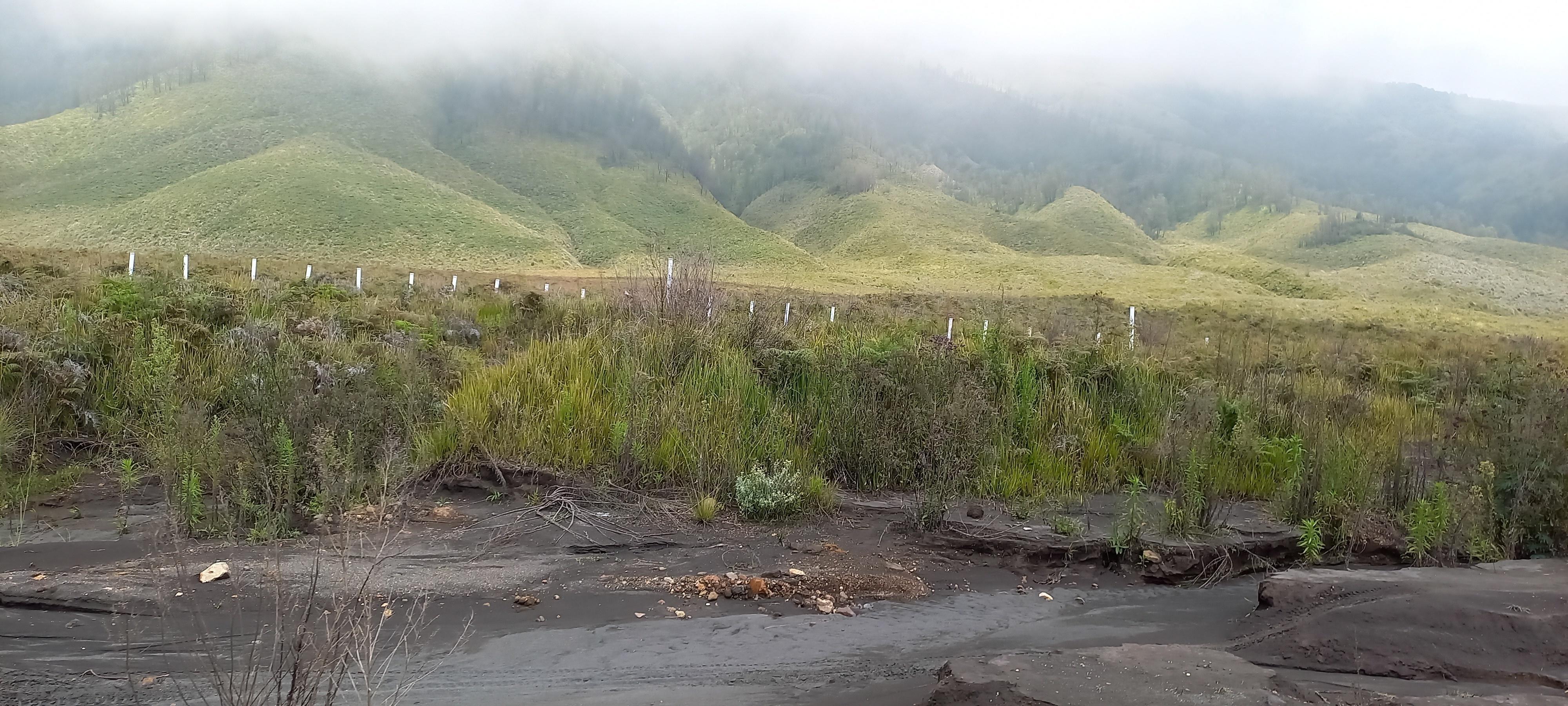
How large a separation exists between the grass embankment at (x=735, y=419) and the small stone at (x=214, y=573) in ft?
1.49

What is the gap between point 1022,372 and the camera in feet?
29.0

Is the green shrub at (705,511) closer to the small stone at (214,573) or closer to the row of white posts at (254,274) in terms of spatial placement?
the small stone at (214,573)

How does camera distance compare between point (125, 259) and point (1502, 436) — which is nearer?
point (1502, 436)

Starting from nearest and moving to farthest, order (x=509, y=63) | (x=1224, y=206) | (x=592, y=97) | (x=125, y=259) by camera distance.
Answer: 1. (x=125, y=259)
2. (x=592, y=97)
3. (x=509, y=63)
4. (x=1224, y=206)

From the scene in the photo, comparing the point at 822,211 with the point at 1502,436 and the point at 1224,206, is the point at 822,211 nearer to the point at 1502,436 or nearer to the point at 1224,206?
the point at 1224,206

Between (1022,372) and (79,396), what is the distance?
8704 millimetres

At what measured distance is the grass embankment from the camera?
6.30 m

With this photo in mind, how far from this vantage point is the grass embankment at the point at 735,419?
6.30m

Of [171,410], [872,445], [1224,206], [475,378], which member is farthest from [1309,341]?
[1224,206]

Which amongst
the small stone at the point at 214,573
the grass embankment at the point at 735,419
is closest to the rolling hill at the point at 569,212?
the grass embankment at the point at 735,419

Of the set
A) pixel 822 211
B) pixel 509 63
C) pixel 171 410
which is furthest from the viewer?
pixel 509 63

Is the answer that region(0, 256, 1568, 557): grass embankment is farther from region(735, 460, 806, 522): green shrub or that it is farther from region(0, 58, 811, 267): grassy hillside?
region(0, 58, 811, 267): grassy hillside

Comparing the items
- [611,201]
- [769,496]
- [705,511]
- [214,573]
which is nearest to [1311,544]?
[769,496]

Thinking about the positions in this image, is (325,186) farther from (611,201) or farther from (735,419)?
(735,419)
